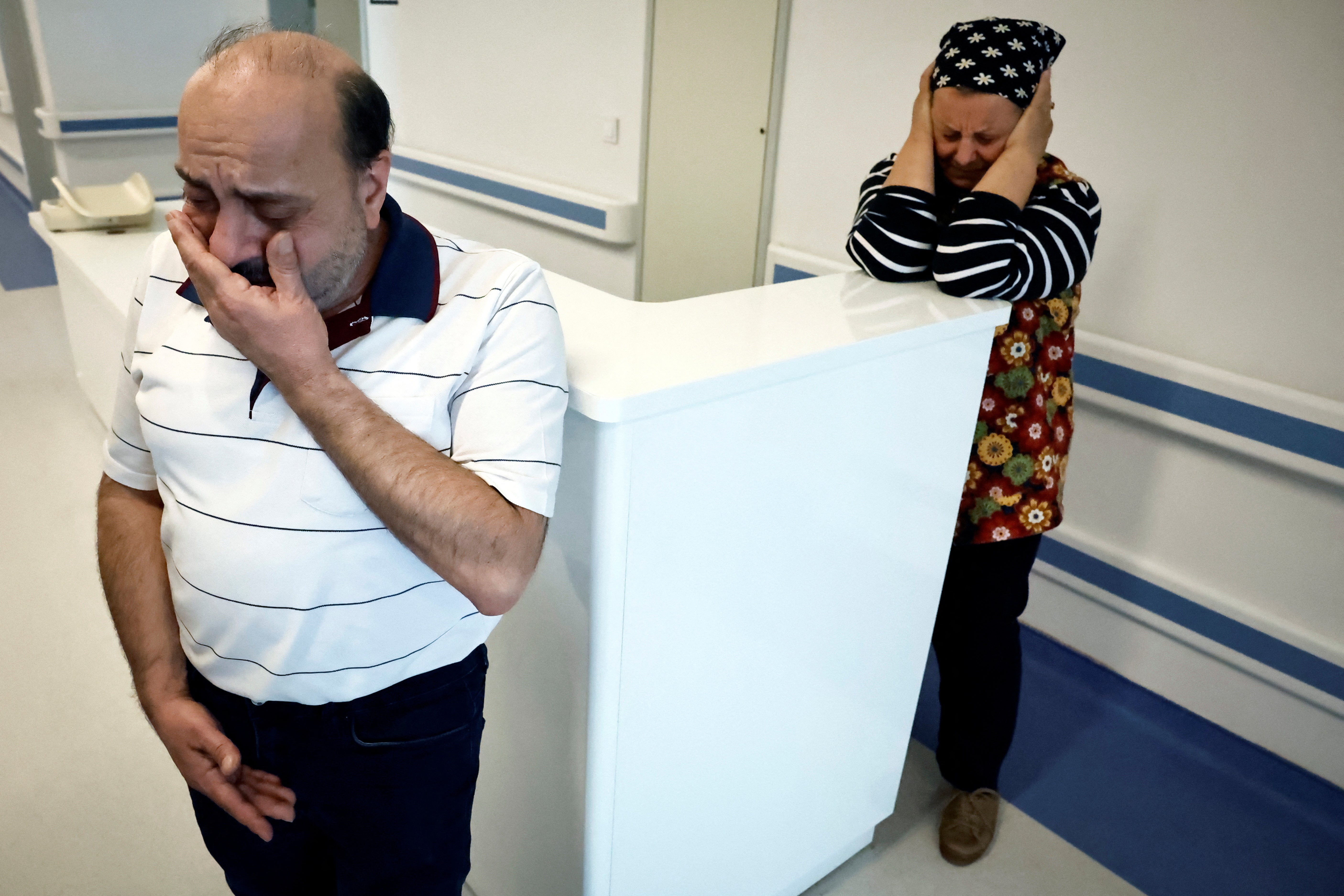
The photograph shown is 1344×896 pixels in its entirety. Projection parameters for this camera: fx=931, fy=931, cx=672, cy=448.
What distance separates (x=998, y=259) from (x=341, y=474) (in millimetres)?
1020

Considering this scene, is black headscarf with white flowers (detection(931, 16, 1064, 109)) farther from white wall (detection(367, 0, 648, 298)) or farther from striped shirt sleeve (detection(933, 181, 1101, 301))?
white wall (detection(367, 0, 648, 298))

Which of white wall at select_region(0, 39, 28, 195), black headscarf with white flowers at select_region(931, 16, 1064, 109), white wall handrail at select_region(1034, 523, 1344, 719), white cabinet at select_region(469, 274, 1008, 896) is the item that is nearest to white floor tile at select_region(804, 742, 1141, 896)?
white cabinet at select_region(469, 274, 1008, 896)

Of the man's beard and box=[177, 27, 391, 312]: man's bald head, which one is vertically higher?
box=[177, 27, 391, 312]: man's bald head

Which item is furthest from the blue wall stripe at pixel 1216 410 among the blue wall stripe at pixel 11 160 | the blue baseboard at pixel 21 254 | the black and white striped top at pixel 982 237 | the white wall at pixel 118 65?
the blue wall stripe at pixel 11 160

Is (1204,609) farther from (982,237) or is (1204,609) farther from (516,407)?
(516,407)

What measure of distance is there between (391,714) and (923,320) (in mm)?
930

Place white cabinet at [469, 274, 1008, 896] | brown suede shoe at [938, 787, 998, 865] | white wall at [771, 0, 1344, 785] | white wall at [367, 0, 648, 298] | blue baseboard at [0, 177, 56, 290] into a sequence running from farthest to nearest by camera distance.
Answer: blue baseboard at [0, 177, 56, 290] < white wall at [367, 0, 648, 298] < white wall at [771, 0, 1344, 785] < brown suede shoe at [938, 787, 998, 865] < white cabinet at [469, 274, 1008, 896]

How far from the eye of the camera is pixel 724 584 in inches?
50.7

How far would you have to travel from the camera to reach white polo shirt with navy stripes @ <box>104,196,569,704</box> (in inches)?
37.7

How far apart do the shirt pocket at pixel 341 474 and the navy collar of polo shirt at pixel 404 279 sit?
0.09 m

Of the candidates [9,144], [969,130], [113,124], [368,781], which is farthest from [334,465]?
[9,144]

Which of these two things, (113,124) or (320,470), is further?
(113,124)

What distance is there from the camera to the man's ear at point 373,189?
0.98m

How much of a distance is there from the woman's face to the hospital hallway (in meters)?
1.27
